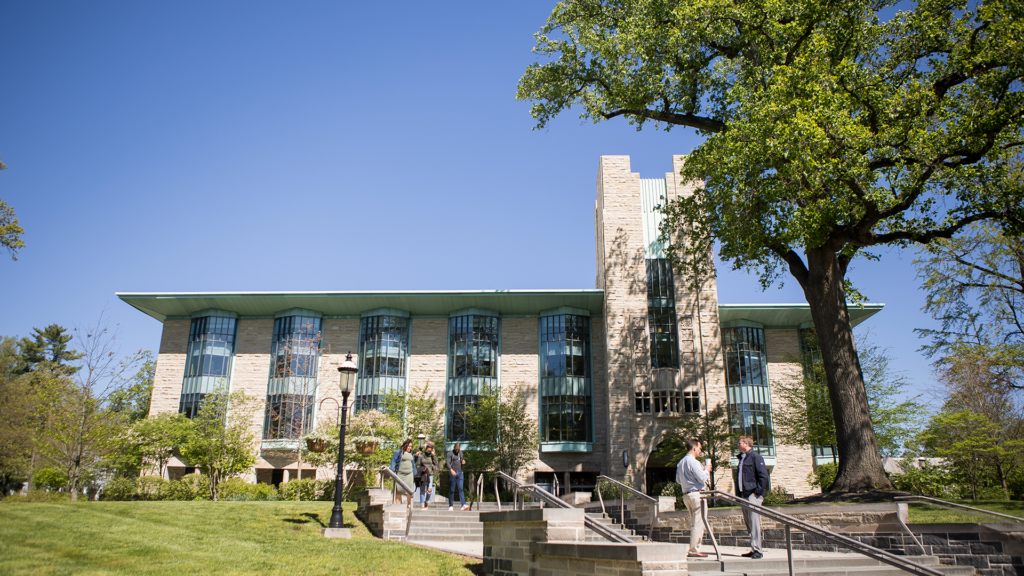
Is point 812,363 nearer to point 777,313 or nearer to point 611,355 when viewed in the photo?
point 777,313

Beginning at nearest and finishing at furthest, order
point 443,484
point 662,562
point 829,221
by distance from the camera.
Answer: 1. point 662,562
2. point 829,221
3. point 443,484

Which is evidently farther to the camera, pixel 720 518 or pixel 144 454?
pixel 144 454

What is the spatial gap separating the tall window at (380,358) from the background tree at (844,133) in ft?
70.5

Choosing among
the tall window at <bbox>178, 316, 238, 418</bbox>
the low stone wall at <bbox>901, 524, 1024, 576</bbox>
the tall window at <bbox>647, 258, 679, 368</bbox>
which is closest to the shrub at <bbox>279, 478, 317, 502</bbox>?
the tall window at <bbox>178, 316, 238, 418</bbox>

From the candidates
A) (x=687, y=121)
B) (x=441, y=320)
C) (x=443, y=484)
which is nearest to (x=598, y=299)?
(x=441, y=320)

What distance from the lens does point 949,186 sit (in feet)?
46.3

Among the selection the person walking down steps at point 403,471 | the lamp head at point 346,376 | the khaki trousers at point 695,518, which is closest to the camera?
the khaki trousers at point 695,518

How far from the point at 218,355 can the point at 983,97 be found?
116 feet

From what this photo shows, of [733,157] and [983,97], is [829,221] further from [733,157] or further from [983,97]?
[983,97]

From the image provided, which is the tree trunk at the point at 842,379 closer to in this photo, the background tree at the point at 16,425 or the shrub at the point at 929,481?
the shrub at the point at 929,481

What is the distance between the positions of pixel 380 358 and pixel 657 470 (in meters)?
16.4

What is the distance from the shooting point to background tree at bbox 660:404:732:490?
A: 28.8 metres

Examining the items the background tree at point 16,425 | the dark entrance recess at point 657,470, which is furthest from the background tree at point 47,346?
the dark entrance recess at point 657,470

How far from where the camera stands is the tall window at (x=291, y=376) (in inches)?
1325
